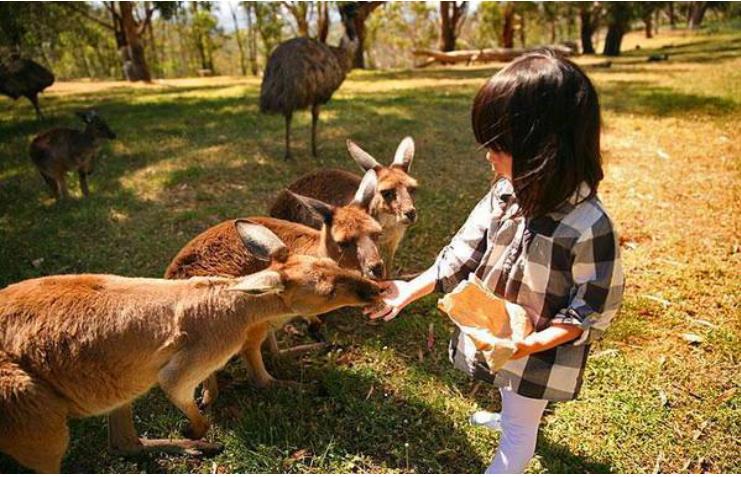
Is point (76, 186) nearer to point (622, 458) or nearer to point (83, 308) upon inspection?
point (83, 308)

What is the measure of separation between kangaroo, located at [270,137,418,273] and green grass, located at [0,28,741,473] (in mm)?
614

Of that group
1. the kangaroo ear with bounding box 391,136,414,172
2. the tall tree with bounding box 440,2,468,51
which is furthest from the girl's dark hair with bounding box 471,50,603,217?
the tall tree with bounding box 440,2,468,51

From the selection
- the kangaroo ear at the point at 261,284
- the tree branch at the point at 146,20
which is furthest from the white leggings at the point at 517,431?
the tree branch at the point at 146,20

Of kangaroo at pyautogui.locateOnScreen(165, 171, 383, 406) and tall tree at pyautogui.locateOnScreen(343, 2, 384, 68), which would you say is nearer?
kangaroo at pyautogui.locateOnScreen(165, 171, 383, 406)

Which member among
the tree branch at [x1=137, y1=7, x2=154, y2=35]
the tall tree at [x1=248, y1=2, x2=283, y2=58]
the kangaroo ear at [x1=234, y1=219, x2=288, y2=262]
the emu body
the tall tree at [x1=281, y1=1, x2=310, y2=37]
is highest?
the tall tree at [x1=248, y1=2, x2=283, y2=58]

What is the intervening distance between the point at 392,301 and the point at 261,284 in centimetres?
59

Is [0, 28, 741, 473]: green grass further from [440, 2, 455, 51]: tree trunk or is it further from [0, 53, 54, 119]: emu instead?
[440, 2, 455, 51]: tree trunk

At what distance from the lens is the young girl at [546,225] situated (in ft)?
5.55

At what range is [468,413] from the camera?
2.87 metres

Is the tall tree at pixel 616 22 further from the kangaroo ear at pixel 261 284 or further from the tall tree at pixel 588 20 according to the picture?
the kangaroo ear at pixel 261 284

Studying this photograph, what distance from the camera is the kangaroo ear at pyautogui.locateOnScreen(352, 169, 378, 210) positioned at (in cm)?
347

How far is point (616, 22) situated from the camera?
16.5 m

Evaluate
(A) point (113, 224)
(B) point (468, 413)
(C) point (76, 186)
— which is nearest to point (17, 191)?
(C) point (76, 186)

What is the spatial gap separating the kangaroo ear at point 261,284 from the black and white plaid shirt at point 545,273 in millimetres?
725
